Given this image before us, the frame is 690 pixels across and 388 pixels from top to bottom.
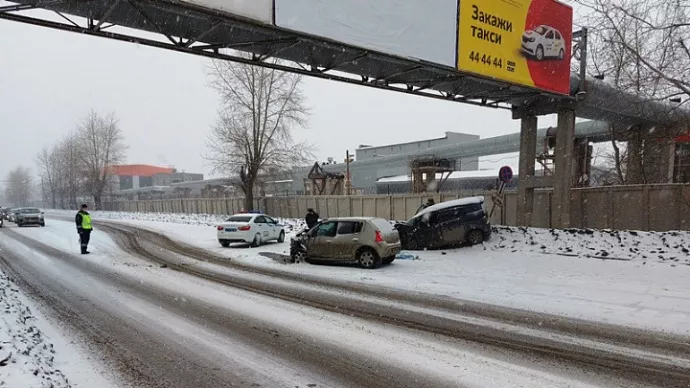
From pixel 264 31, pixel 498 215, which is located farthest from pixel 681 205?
pixel 264 31

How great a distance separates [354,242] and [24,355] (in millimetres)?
9150

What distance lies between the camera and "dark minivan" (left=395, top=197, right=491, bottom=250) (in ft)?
52.4

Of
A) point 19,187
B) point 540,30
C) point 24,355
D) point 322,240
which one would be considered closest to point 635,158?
point 540,30

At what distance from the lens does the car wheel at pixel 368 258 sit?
12680 millimetres

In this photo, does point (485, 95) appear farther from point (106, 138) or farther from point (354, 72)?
Result: point (106, 138)

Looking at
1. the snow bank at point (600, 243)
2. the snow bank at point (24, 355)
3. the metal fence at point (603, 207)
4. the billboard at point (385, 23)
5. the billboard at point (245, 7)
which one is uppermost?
the billboard at point (385, 23)

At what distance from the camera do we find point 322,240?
1353 cm

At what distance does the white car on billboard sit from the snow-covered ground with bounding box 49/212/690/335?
6508 millimetres

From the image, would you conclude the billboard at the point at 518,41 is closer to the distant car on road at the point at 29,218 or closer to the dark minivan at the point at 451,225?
the dark minivan at the point at 451,225

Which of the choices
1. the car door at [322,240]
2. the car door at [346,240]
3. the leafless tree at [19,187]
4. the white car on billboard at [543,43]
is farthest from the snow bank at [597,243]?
the leafless tree at [19,187]

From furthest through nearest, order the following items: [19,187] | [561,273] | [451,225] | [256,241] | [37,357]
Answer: [19,187] → [256,241] → [451,225] → [561,273] → [37,357]

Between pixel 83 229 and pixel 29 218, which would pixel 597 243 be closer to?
pixel 83 229

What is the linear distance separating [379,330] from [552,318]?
3.10m

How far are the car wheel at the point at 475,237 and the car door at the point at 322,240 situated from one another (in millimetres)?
5693
